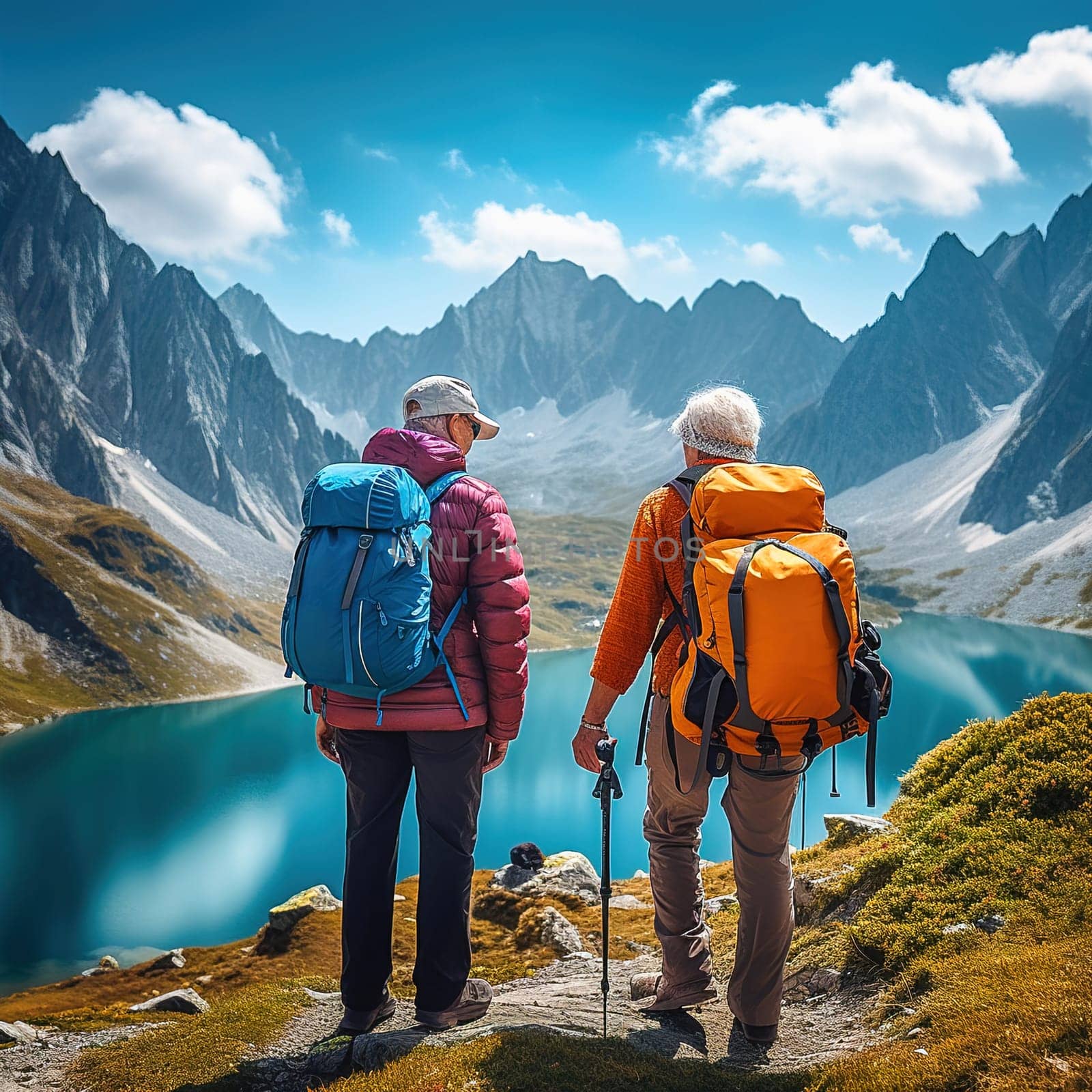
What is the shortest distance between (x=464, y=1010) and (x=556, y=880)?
1376 centimetres

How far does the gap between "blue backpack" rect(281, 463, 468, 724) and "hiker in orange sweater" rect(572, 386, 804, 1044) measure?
1406mm

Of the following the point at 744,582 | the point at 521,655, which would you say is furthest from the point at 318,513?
the point at 744,582

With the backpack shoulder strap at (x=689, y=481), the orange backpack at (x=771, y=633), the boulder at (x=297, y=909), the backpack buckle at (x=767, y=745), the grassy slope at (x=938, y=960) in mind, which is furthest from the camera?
the boulder at (x=297, y=909)

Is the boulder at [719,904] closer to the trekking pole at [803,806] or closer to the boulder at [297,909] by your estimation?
the trekking pole at [803,806]

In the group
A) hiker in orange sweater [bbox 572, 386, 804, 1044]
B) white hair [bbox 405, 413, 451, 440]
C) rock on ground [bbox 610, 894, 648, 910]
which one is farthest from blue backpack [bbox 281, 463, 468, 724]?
rock on ground [bbox 610, 894, 648, 910]

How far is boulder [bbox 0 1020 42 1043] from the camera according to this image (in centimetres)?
1085

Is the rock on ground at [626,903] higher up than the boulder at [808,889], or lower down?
lower down

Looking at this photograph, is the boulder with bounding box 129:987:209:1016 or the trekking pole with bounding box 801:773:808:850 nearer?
the trekking pole with bounding box 801:773:808:850

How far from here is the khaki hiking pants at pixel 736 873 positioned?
17.7ft

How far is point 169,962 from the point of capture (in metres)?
24.2

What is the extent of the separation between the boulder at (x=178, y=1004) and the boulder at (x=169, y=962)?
35.7ft

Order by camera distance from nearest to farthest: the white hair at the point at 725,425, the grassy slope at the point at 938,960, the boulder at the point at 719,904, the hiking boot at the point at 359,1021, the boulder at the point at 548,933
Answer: the grassy slope at the point at 938,960 → the white hair at the point at 725,425 → the hiking boot at the point at 359,1021 → the boulder at the point at 719,904 → the boulder at the point at 548,933

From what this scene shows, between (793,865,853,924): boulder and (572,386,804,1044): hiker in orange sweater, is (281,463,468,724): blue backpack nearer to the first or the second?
(572,386,804,1044): hiker in orange sweater

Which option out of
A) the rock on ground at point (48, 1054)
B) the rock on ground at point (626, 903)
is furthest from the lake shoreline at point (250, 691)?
the rock on ground at point (48, 1054)
